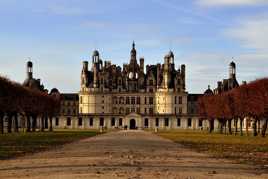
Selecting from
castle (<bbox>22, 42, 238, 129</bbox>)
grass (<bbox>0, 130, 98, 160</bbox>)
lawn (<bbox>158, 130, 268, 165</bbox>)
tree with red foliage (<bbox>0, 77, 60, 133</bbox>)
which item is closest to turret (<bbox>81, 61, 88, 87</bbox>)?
castle (<bbox>22, 42, 238, 129</bbox>)

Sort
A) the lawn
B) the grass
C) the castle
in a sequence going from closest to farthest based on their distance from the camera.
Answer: the lawn → the grass → the castle

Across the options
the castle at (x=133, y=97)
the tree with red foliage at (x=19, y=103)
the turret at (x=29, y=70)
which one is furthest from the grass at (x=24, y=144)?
the turret at (x=29, y=70)

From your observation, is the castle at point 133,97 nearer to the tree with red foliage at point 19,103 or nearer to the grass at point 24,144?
the tree with red foliage at point 19,103

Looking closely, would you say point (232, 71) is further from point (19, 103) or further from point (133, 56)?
point (19, 103)

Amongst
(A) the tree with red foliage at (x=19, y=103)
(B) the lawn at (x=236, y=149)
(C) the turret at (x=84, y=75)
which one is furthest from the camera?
(C) the turret at (x=84, y=75)

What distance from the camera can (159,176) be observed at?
54.5 ft

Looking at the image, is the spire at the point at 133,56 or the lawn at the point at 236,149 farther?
the spire at the point at 133,56

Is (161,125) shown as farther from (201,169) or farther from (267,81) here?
(201,169)

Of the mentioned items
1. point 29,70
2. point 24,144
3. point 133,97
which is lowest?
point 24,144

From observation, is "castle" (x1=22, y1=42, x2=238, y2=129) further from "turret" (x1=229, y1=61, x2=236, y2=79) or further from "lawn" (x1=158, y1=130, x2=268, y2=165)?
"lawn" (x1=158, y1=130, x2=268, y2=165)

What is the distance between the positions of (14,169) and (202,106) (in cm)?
10056

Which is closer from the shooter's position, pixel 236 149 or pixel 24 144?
pixel 236 149

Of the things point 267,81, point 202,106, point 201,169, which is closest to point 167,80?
point 202,106

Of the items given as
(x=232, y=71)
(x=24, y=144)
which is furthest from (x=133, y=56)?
(x=24, y=144)
